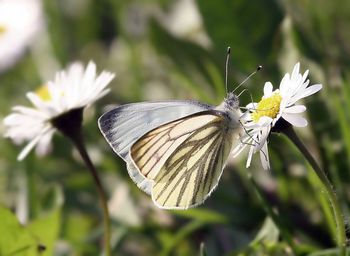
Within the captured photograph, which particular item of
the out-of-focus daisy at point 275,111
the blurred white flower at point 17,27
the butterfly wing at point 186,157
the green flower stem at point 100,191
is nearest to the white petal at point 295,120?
the out-of-focus daisy at point 275,111

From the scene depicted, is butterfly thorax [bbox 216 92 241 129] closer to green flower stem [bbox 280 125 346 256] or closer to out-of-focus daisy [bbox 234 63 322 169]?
out-of-focus daisy [bbox 234 63 322 169]

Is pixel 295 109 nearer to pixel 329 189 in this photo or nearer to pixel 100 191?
pixel 329 189

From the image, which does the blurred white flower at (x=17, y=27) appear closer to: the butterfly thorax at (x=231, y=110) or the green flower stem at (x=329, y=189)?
the butterfly thorax at (x=231, y=110)

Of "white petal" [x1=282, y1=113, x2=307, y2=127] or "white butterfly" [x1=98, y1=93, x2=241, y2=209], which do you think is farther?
"white butterfly" [x1=98, y1=93, x2=241, y2=209]

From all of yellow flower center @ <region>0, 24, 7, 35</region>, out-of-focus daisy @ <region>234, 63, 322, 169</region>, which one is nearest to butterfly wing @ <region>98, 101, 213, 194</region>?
out-of-focus daisy @ <region>234, 63, 322, 169</region>

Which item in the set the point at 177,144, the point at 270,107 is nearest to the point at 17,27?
the point at 177,144

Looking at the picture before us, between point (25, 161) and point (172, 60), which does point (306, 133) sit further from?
point (25, 161)
